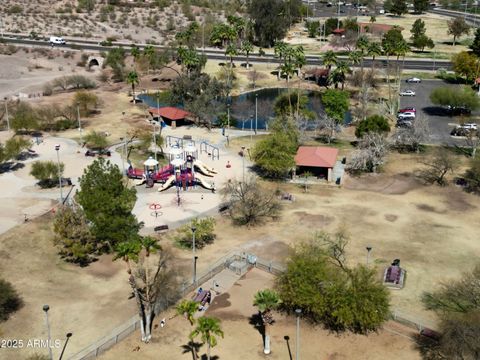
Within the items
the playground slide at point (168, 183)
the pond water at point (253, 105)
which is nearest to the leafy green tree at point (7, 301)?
the playground slide at point (168, 183)

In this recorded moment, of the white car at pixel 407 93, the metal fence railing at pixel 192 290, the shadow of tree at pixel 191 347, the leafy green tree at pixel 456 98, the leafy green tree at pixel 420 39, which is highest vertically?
the leafy green tree at pixel 420 39

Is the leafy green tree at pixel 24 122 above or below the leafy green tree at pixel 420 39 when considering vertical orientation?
below

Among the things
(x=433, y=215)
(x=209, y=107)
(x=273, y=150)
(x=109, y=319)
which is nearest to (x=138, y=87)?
(x=209, y=107)

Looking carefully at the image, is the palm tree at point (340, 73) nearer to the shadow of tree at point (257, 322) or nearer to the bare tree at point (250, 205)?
the bare tree at point (250, 205)

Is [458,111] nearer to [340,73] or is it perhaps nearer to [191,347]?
[340,73]

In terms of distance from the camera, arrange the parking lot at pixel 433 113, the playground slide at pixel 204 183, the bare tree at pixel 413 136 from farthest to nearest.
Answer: the parking lot at pixel 433 113
the bare tree at pixel 413 136
the playground slide at pixel 204 183

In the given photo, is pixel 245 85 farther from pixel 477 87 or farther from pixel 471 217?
pixel 471 217

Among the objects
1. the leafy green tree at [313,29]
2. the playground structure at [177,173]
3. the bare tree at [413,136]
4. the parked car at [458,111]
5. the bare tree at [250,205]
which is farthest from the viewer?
the leafy green tree at [313,29]

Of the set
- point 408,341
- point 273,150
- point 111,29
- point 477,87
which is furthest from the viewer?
point 111,29
